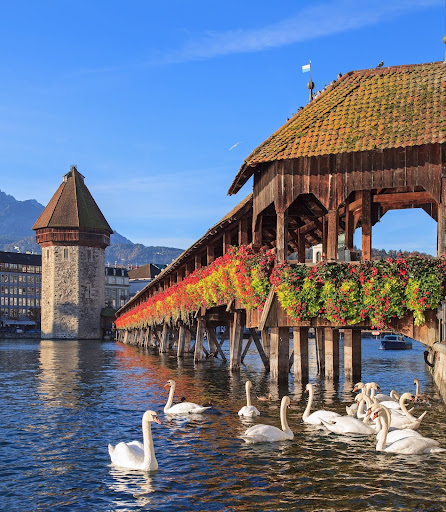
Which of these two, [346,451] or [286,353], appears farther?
[286,353]

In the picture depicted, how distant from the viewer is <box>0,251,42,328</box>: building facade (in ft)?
476

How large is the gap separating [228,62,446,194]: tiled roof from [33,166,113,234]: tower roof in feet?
234

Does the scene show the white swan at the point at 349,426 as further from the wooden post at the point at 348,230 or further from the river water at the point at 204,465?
the wooden post at the point at 348,230

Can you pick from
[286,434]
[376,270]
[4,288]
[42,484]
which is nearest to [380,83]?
[376,270]

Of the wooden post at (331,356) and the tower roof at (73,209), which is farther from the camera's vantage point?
the tower roof at (73,209)

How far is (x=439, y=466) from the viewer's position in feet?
35.4

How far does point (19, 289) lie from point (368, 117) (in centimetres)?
13541

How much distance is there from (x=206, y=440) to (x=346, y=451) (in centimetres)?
252

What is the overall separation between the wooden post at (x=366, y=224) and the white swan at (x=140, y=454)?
443 inches

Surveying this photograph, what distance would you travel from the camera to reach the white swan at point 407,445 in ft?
38.0

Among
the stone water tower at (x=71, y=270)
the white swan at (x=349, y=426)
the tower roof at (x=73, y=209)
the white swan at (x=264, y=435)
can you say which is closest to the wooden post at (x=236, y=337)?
the white swan at (x=349, y=426)

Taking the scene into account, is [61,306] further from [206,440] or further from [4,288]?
[206,440]

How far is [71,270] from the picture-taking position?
91.0 metres

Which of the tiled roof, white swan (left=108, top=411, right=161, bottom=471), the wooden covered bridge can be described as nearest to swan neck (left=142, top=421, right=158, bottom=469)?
white swan (left=108, top=411, right=161, bottom=471)
